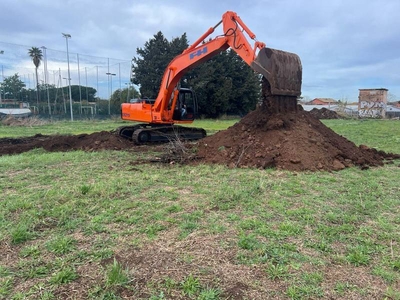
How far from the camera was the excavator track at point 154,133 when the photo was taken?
12557 mm

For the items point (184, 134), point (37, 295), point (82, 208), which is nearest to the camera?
point (37, 295)

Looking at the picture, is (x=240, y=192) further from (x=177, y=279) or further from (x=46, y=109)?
(x=46, y=109)

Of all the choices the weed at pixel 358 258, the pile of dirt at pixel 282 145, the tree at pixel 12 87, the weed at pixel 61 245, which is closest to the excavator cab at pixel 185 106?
the pile of dirt at pixel 282 145

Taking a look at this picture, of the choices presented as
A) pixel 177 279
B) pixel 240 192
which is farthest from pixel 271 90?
pixel 177 279

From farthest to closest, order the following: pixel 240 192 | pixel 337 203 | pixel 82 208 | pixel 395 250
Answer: pixel 240 192, pixel 337 203, pixel 82 208, pixel 395 250

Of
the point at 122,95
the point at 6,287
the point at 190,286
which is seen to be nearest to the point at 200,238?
the point at 190,286

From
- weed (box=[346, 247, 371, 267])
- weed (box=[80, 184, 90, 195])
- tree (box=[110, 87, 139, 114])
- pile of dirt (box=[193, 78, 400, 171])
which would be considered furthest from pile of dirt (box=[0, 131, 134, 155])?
tree (box=[110, 87, 139, 114])

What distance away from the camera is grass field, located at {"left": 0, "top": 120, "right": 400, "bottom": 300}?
9.07 feet

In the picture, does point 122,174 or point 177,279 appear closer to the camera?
point 177,279

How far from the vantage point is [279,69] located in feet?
28.0

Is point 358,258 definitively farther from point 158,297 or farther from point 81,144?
point 81,144

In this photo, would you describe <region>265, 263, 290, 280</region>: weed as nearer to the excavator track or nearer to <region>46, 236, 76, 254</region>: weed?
<region>46, 236, 76, 254</region>: weed

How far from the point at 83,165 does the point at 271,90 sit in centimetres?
523

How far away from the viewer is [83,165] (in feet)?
26.5
